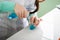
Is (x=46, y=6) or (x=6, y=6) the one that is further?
(x=46, y=6)

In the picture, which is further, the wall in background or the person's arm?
the wall in background

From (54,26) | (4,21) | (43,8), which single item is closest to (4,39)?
(4,21)

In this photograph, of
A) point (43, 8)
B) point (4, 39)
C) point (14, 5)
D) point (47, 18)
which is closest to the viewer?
point (14, 5)

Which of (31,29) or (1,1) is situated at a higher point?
(1,1)

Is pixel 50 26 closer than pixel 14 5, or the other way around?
pixel 14 5

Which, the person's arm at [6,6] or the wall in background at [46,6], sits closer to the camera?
the person's arm at [6,6]

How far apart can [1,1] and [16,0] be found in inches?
4.1

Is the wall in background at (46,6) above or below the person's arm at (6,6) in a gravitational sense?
below

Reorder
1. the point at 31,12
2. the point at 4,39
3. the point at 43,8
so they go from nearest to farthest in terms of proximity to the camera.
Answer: the point at 4,39, the point at 31,12, the point at 43,8

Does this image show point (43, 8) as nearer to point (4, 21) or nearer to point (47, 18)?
point (47, 18)

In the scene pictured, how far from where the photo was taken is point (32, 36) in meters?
0.68

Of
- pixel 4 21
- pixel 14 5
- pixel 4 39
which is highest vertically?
pixel 14 5

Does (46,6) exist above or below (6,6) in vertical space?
below

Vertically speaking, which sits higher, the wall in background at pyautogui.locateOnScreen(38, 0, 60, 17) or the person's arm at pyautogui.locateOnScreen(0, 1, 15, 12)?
the person's arm at pyautogui.locateOnScreen(0, 1, 15, 12)
